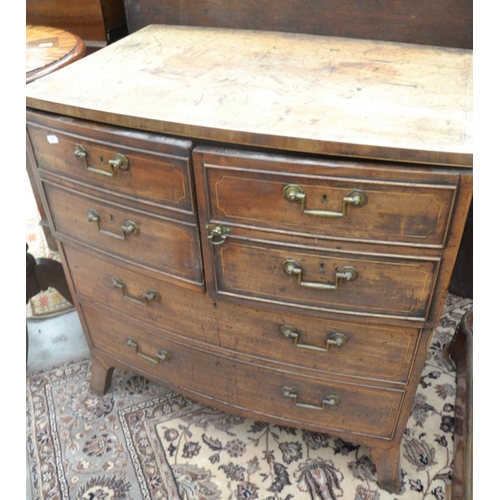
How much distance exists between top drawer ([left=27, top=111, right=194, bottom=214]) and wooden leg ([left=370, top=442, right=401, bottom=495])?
2.70 ft

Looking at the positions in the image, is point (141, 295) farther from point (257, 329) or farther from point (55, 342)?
point (55, 342)

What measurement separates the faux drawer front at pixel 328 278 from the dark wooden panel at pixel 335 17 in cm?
63

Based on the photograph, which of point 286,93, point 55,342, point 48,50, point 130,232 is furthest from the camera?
point 55,342

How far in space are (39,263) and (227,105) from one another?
3.97ft

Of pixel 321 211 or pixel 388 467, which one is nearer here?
pixel 321 211

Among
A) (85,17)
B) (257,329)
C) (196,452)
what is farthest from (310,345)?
(85,17)

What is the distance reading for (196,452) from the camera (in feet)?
4.79

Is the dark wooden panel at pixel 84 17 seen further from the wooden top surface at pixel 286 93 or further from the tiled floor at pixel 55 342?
the tiled floor at pixel 55 342

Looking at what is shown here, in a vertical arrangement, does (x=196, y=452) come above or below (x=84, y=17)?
below

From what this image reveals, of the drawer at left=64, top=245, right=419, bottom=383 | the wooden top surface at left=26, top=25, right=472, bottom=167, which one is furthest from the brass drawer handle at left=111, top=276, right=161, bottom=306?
the wooden top surface at left=26, top=25, right=472, bottom=167

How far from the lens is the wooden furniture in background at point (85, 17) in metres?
1.65

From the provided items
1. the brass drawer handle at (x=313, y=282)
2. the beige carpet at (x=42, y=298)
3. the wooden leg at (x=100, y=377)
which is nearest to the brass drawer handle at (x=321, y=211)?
the brass drawer handle at (x=313, y=282)

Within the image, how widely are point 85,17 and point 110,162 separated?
0.94 m

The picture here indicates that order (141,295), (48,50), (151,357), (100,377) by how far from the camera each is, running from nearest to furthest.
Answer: (141,295), (151,357), (48,50), (100,377)
